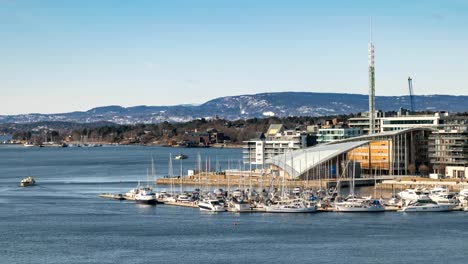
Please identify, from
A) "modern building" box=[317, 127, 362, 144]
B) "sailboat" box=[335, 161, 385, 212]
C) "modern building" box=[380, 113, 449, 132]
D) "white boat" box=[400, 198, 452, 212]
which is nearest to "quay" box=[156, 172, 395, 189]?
"modern building" box=[380, 113, 449, 132]

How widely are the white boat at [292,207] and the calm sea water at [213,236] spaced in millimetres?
715

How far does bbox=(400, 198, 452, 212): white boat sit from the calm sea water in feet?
2.41

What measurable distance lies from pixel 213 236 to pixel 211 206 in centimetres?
764

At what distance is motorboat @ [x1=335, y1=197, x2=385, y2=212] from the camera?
40125mm

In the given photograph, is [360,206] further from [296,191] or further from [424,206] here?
[296,191]

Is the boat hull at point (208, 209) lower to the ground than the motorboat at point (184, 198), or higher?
lower

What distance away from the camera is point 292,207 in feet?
134

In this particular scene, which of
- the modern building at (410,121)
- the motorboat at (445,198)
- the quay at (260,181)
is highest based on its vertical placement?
the modern building at (410,121)

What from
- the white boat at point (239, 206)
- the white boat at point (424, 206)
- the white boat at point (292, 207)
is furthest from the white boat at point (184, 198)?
the white boat at point (424, 206)

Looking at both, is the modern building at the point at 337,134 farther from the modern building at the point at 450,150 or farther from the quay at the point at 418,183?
the quay at the point at 418,183

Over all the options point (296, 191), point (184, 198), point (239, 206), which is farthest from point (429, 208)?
point (184, 198)

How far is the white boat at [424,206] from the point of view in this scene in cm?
4006

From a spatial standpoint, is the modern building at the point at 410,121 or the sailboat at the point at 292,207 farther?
the modern building at the point at 410,121

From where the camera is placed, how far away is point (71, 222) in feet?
128
